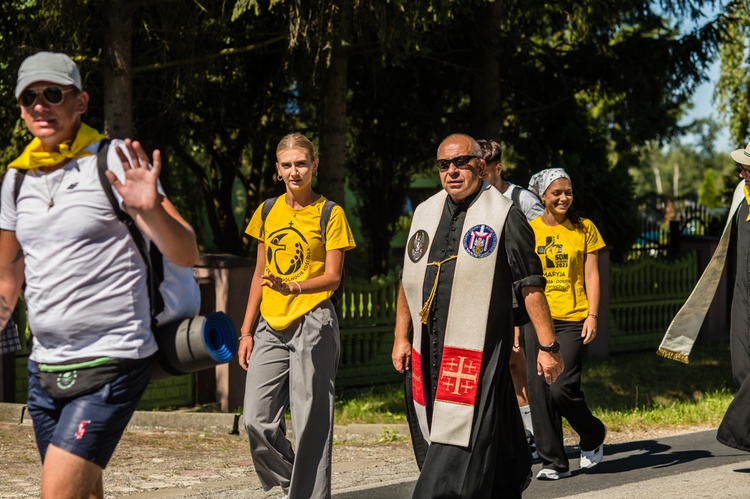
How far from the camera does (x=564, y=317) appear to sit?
7457 millimetres

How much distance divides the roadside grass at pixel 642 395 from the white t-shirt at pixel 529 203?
237cm

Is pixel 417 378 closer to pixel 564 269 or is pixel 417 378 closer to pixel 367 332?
pixel 564 269

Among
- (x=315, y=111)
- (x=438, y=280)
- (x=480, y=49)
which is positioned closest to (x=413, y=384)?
(x=438, y=280)

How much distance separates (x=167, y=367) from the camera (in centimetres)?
399

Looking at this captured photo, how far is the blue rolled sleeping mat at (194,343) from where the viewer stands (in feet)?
12.8

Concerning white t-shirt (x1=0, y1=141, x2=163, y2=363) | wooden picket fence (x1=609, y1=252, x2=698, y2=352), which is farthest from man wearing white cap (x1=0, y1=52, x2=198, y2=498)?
wooden picket fence (x1=609, y1=252, x2=698, y2=352)

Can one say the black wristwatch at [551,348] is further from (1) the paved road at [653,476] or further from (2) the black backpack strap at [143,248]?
(2) the black backpack strap at [143,248]

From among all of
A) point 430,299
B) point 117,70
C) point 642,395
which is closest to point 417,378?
point 430,299

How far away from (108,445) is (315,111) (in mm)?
13507

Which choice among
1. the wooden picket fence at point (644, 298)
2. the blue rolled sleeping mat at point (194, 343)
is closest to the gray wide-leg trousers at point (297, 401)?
the blue rolled sleeping mat at point (194, 343)

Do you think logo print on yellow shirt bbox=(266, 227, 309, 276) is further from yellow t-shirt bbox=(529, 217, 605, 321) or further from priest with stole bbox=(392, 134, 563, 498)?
yellow t-shirt bbox=(529, 217, 605, 321)

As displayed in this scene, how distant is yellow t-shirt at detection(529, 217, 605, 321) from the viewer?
24.5ft

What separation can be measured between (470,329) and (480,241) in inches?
15.8

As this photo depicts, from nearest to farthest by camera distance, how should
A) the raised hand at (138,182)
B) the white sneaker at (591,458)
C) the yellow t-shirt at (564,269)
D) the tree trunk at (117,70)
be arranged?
the raised hand at (138,182), the yellow t-shirt at (564,269), the white sneaker at (591,458), the tree trunk at (117,70)
